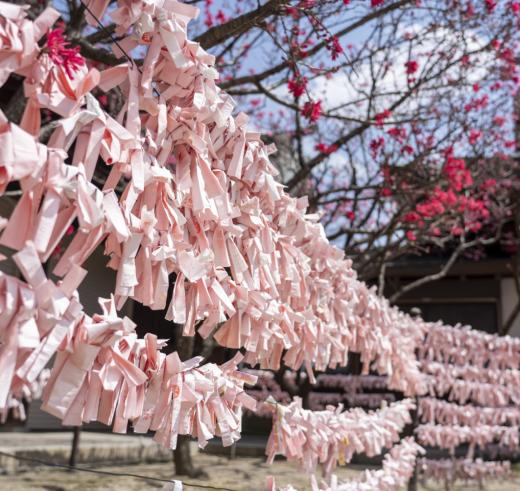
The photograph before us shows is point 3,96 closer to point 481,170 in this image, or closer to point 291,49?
point 291,49

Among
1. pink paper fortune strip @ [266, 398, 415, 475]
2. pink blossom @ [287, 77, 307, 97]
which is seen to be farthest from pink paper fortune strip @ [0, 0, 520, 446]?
pink blossom @ [287, 77, 307, 97]

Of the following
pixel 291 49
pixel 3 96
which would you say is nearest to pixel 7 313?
pixel 291 49

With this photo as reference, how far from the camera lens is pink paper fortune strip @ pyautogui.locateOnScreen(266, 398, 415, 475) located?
6.52 feet

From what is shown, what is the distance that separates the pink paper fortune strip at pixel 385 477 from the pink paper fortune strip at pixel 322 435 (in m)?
0.08

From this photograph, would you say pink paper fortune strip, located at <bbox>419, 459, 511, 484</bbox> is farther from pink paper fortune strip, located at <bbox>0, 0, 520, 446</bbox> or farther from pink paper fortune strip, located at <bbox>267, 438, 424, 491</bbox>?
pink paper fortune strip, located at <bbox>0, 0, 520, 446</bbox>

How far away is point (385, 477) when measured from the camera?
3.19m

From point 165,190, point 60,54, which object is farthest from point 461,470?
point 60,54

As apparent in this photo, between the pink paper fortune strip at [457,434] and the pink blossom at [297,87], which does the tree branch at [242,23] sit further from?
the pink paper fortune strip at [457,434]

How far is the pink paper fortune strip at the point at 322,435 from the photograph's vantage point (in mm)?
1988

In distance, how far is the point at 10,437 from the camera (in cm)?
687

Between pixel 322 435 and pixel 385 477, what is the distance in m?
1.29

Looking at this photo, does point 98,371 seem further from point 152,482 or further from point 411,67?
point 411,67

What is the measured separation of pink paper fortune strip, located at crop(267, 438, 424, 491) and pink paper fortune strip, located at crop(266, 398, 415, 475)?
0.27ft

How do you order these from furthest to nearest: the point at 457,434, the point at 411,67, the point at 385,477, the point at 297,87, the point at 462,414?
the point at 411,67, the point at 462,414, the point at 457,434, the point at 297,87, the point at 385,477
